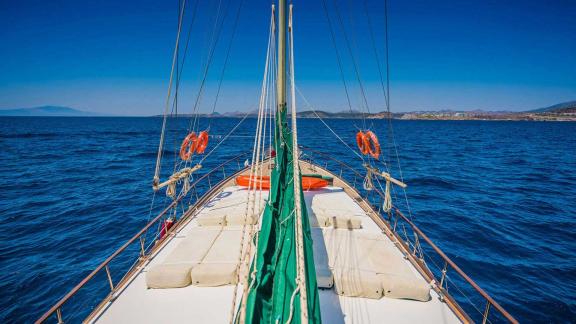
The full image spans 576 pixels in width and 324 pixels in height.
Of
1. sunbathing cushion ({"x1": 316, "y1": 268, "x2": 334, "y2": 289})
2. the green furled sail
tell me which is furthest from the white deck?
the green furled sail

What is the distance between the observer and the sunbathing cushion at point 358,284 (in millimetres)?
4324

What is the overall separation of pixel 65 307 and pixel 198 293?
6363 mm

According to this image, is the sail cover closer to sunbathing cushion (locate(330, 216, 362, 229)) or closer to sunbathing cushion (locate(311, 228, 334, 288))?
sunbathing cushion (locate(311, 228, 334, 288))

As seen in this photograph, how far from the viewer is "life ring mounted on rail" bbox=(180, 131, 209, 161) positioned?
26.9 feet

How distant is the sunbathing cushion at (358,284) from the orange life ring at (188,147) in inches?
232

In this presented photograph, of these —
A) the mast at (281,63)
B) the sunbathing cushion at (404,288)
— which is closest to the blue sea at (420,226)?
the mast at (281,63)

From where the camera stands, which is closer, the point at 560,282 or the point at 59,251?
the point at 560,282

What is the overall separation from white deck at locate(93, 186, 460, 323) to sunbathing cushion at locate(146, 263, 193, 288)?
0.13 m

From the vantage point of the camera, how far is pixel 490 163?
31.2 m

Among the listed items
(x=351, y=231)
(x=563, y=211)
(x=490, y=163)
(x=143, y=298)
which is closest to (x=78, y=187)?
(x=143, y=298)

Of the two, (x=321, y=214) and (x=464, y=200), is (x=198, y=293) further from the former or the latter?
(x=464, y=200)

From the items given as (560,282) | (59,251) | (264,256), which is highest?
(264,256)

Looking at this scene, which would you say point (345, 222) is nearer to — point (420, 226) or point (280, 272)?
point (280, 272)

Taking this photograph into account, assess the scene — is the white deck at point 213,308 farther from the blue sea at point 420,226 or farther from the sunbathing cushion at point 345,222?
the blue sea at point 420,226
